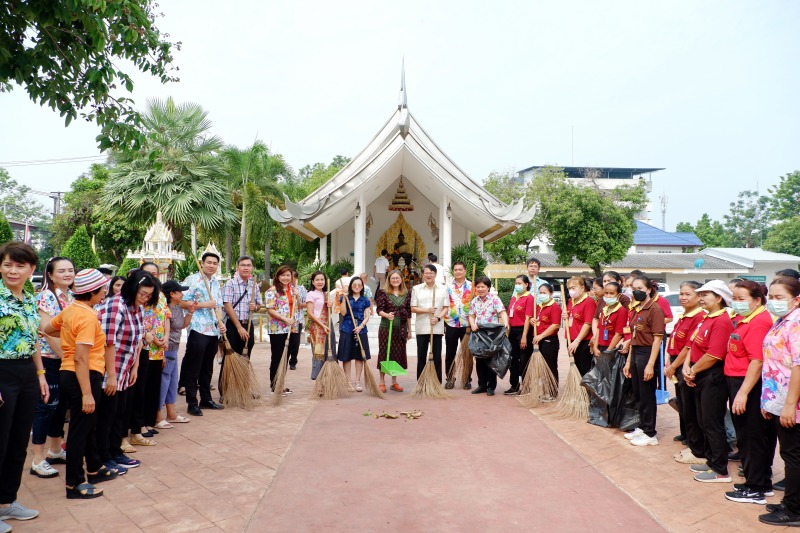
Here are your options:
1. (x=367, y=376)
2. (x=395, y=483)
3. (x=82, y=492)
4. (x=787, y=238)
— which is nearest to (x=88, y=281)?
(x=82, y=492)

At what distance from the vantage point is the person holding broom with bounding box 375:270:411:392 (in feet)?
23.5

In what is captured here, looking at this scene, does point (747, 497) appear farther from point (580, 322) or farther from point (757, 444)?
point (580, 322)

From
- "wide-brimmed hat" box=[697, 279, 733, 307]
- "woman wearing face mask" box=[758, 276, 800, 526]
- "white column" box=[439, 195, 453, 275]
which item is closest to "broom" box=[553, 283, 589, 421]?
"wide-brimmed hat" box=[697, 279, 733, 307]

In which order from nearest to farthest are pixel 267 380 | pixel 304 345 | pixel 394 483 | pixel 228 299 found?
pixel 394 483 < pixel 228 299 < pixel 267 380 < pixel 304 345

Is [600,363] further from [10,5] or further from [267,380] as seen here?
[10,5]

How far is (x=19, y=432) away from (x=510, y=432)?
13.2ft

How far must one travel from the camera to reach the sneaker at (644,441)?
5078 mm

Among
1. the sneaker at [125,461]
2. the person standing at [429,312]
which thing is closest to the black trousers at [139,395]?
the sneaker at [125,461]

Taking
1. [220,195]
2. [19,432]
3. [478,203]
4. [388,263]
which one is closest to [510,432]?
[19,432]

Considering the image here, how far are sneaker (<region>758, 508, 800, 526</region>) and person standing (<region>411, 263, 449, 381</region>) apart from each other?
414cm

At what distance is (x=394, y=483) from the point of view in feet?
13.0

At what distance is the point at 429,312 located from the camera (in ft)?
23.3

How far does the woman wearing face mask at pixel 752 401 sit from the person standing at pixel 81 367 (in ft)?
14.0

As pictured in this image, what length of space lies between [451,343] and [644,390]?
2813 mm
